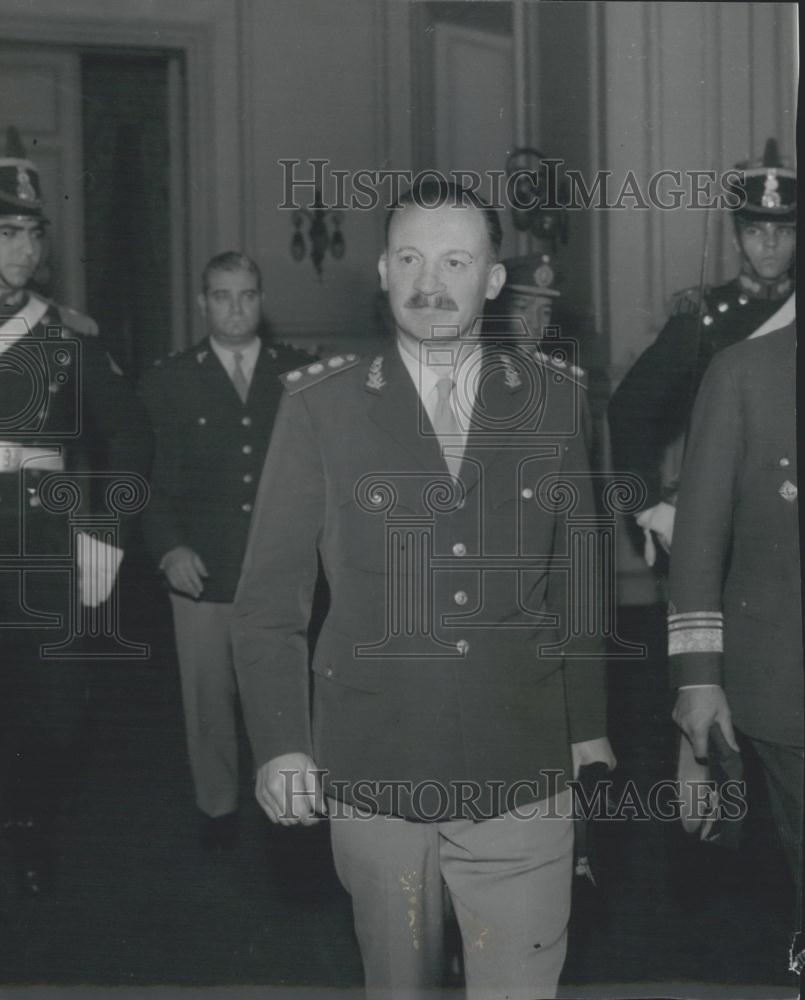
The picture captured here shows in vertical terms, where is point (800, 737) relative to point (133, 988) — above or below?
above

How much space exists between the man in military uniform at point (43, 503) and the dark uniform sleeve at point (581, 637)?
1.91ft

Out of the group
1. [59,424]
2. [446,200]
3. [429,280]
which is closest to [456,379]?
[429,280]

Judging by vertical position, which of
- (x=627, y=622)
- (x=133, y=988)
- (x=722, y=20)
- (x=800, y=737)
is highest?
(x=722, y=20)

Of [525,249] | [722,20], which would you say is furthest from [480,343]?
[722,20]

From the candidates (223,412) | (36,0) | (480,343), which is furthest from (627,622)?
(36,0)

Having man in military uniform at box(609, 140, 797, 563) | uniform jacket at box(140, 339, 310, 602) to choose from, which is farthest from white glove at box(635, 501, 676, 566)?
uniform jacket at box(140, 339, 310, 602)

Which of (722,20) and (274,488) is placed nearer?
(274,488)

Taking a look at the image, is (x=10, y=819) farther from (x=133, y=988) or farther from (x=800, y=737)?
(x=800, y=737)

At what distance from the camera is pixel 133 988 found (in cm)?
157

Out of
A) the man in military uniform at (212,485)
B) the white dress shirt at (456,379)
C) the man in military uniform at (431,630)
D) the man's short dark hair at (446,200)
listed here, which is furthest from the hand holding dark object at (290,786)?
the man's short dark hair at (446,200)

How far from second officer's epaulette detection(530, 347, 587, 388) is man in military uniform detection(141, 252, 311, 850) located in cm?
32

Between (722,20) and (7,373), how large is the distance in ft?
3.60

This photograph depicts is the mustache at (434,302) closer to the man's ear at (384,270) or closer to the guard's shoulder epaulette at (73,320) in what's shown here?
the man's ear at (384,270)

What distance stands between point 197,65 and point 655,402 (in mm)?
773
